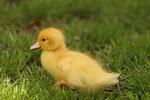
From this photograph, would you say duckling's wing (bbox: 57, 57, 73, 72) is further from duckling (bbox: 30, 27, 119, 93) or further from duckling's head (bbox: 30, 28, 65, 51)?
duckling's head (bbox: 30, 28, 65, 51)

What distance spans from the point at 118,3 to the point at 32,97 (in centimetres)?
354

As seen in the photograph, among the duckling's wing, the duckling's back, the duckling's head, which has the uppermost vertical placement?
the duckling's head

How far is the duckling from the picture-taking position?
2.10 meters

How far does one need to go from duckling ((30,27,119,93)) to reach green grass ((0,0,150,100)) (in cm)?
12

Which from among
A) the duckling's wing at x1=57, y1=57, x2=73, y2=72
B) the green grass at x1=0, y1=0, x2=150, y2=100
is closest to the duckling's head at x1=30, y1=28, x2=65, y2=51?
the duckling's wing at x1=57, y1=57, x2=73, y2=72

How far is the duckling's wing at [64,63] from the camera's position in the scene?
6.97ft

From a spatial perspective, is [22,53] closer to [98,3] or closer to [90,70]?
[90,70]

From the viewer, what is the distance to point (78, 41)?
356 centimetres

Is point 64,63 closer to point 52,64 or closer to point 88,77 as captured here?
point 52,64

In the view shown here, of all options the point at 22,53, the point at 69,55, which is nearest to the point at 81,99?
the point at 69,55

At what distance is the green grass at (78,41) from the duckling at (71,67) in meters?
0.12

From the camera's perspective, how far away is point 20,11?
436cm

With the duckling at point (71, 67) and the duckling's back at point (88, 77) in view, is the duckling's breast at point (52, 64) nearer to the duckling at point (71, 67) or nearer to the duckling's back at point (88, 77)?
the duckling at point (71, 67)

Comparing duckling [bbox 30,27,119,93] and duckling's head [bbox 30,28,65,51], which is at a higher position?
duckling's head [bbox 30,28,65,51]
